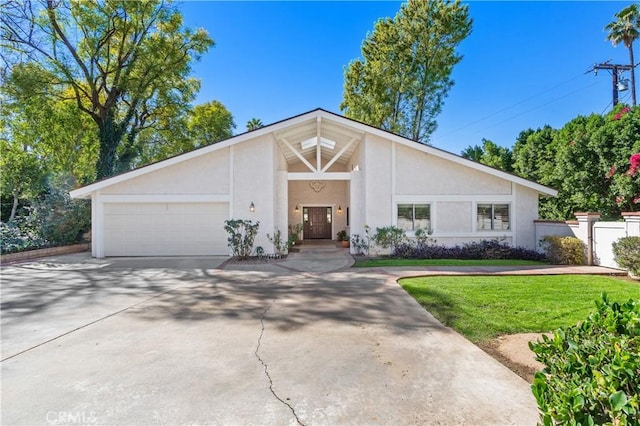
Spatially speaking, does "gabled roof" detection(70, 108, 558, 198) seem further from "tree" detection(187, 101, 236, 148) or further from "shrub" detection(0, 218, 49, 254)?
"tree" detection(187, 101, 236, 148)

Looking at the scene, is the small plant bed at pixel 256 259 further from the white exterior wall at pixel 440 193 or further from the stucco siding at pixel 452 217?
the stucco siding at pixel 452 217

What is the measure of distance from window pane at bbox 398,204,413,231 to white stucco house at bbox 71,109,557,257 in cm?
4

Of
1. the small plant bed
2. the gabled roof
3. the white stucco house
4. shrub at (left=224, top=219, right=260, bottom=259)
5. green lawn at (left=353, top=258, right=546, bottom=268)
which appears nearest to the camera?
green lawn at (left=353, top=258, right=546, bottom=268)

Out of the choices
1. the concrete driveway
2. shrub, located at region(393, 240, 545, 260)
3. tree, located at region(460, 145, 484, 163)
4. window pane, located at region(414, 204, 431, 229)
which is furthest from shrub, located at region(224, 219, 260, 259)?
tree, located at region(460, 145, 484, 163)

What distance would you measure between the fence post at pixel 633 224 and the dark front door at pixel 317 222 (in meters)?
13.6

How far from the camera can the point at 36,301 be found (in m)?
6.60

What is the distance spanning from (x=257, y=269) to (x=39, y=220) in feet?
40.4

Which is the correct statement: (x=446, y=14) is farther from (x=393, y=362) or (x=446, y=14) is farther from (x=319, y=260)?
(x=393, y=362)

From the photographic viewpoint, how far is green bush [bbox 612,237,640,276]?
8711mm

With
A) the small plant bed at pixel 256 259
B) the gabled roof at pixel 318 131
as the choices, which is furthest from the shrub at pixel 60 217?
the small plant bed at pixel 256 259

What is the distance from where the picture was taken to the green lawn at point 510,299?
4.95 metres

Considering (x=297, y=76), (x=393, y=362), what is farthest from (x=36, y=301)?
(x=297, y=76)

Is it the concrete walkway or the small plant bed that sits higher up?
the small plant bed

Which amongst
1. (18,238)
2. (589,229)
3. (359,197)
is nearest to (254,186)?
(359,197)
